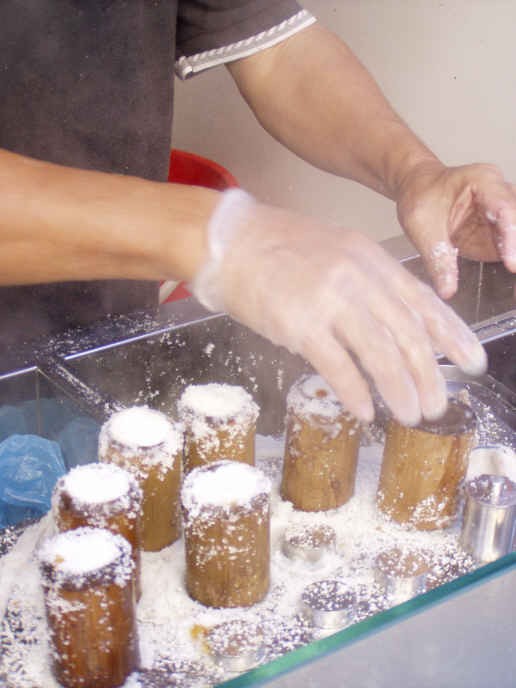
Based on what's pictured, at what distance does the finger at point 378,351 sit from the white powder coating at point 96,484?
311 millimetres

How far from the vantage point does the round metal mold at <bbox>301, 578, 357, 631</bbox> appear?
966mm

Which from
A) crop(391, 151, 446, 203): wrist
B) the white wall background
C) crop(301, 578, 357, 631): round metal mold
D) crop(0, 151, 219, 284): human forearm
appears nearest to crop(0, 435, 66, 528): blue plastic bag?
crop(0, 151, 219, 284): human forearm

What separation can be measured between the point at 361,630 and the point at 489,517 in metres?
0.30

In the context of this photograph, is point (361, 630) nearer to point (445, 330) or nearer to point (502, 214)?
point (445, 330)

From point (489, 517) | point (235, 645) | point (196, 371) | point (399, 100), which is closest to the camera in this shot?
point (235, 645)

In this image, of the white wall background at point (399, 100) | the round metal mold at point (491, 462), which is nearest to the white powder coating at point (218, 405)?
the round metal mold at point (491, 462)

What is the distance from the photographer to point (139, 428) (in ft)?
3.56

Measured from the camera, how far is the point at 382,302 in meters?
1.01

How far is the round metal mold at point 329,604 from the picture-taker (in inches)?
38.0

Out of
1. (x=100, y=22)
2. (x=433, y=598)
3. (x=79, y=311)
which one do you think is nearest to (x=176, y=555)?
(x=433, y=598)

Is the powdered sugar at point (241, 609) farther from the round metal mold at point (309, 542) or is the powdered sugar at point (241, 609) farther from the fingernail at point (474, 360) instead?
the fingernail at point (474, 360)

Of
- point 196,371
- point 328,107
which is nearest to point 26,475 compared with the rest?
point 196,371

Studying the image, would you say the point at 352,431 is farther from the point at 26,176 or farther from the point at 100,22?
the point at 100,22

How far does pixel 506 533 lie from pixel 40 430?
76 cm
